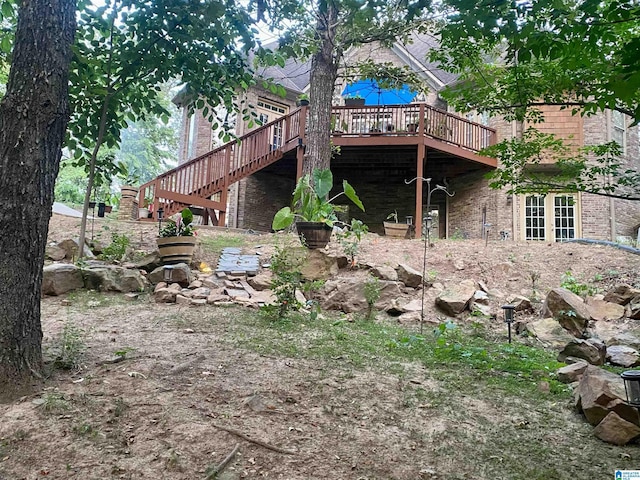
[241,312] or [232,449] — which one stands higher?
[241,312]

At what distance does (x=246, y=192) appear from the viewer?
13.1 meters

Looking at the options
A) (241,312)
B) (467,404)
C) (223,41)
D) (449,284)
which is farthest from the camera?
(449,284)

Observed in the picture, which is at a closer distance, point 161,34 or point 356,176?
point 161,34

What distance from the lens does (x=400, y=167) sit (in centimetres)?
1312

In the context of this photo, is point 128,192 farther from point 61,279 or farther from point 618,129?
point 618,129

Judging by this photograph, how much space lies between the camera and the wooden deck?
400 inches

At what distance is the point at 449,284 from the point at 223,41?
14.2 ft

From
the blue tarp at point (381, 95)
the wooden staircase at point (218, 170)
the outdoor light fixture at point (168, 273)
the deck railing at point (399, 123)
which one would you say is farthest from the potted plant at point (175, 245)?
the blue tarp at point (381, 95)

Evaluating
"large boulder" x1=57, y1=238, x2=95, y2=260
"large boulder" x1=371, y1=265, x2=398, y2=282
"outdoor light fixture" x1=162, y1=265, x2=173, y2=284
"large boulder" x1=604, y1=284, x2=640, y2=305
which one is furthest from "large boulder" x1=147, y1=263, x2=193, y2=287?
"large boulder" x1=604, y1=284, x2=640, y2=305

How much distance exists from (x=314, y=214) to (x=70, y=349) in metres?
3.92

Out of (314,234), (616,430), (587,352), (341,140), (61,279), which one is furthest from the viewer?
(341,140)

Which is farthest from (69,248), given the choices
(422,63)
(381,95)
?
(422,63)

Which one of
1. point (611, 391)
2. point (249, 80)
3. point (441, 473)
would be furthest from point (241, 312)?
point (611, 391)

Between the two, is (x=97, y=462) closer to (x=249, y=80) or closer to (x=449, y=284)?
(x=249, y=80)
